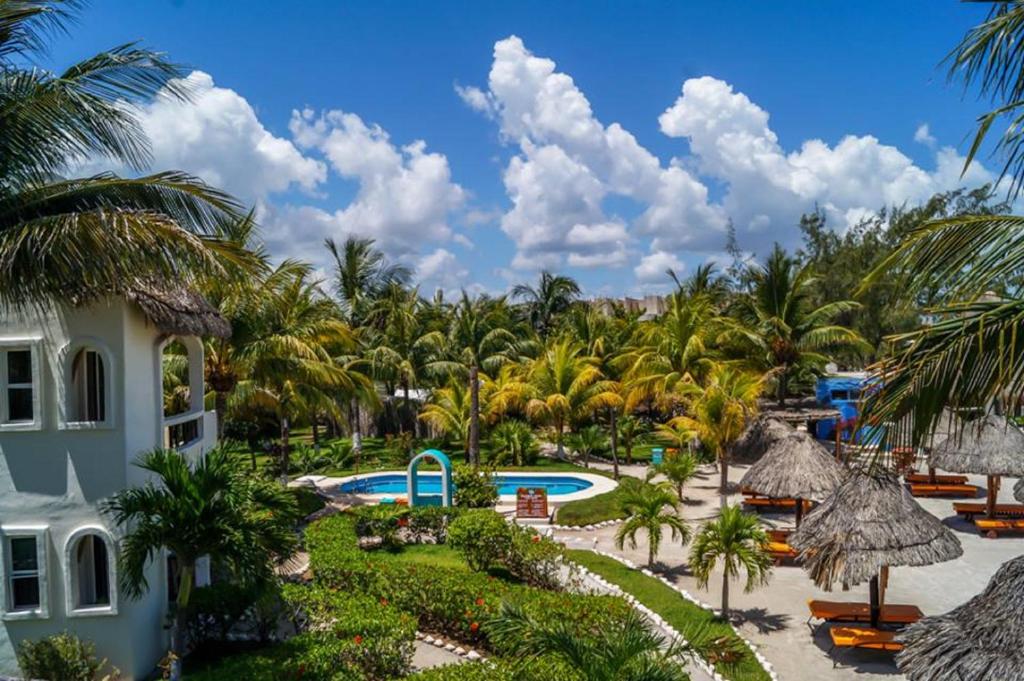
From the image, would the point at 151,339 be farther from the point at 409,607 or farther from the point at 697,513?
the point at 697,513

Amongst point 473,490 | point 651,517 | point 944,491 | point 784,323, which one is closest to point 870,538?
point 651,517

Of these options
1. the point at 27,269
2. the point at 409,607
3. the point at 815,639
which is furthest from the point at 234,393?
the point at 815,639

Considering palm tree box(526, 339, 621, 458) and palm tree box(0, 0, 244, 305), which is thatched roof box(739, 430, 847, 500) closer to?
palm tree box(526, 339, 621, 458)

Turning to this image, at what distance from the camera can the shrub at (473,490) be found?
19.1m

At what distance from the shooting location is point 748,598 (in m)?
12.3

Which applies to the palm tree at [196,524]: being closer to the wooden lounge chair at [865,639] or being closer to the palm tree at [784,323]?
the wooden lounge chair at [865,639]

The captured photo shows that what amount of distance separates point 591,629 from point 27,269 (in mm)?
7432

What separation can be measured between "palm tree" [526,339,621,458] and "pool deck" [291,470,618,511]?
2.46 metres

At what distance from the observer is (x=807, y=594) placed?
12.6 metres

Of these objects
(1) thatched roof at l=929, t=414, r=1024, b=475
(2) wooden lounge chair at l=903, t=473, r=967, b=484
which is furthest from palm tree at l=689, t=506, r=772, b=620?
(2) wooden lounge chair at l=903, t=473, r=967, b=484

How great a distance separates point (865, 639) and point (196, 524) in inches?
353

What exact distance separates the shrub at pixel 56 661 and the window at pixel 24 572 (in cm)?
49

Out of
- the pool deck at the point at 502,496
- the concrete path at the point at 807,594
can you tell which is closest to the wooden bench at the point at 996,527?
the concrete path at the point at 807,594

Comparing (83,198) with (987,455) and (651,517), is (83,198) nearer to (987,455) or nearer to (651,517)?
(651,517)
